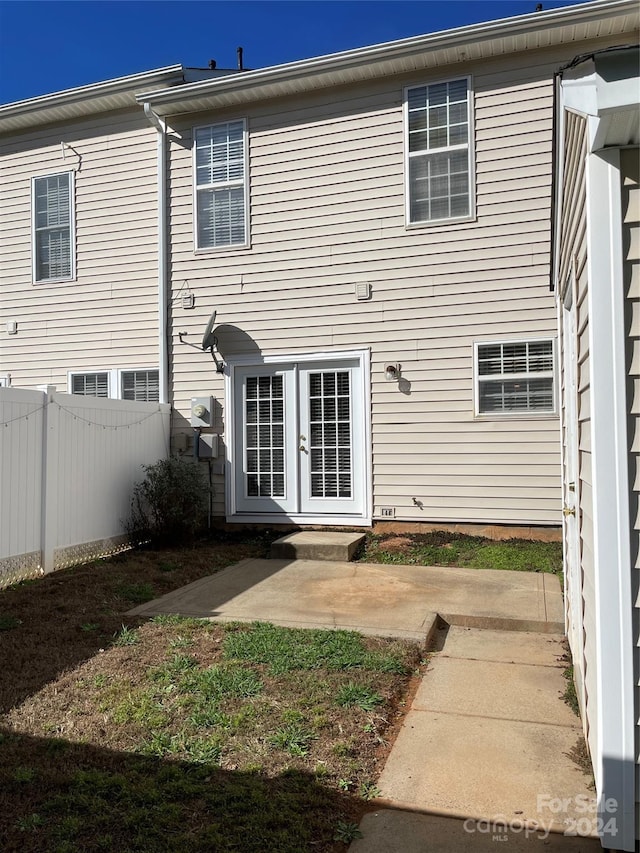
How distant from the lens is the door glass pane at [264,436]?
Answer: 8.29 metres

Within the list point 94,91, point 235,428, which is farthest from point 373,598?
point 94,91

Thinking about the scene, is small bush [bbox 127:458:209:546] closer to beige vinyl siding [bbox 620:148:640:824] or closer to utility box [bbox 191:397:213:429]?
utility box [bbox 191:397:213:429]

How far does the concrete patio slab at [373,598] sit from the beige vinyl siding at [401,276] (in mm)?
1641

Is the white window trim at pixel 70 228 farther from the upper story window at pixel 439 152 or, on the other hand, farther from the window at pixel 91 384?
the upper story window at pixel 439 152

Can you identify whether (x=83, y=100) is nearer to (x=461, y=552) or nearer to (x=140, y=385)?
(x=140, y=385)

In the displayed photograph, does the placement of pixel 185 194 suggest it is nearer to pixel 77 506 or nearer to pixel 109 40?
pixel 109 40

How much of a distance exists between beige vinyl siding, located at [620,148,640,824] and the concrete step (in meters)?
4.73

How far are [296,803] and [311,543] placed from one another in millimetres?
4481

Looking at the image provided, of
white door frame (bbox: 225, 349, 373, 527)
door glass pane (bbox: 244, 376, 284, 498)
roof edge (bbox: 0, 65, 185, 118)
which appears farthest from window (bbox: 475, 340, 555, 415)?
roof edge (bbox: 0, 65, 185, 118)

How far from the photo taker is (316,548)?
22.4 ft

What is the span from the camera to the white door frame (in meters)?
7.81

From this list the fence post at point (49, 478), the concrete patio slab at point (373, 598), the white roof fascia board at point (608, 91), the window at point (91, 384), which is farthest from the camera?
the window at point (91, 384)

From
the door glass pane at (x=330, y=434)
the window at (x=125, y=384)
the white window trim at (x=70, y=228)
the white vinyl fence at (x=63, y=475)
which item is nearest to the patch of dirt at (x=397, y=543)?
the door glass pane at (x=330, y=434)

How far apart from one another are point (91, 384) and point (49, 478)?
140 inches
